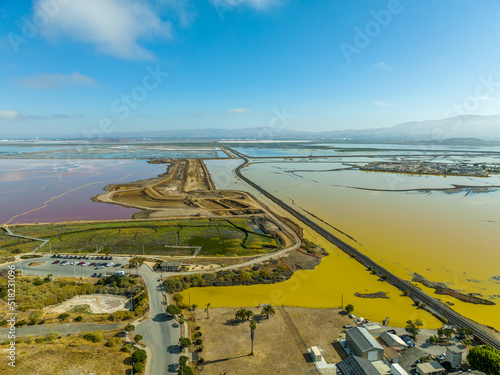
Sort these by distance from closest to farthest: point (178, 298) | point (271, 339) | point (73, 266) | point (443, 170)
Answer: point (271, 339)
point (178, 298)
point (73, 266)
point (443, 170)

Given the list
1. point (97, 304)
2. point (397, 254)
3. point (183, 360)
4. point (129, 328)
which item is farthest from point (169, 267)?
point (397, 254)

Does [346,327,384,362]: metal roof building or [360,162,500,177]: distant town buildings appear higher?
[360,162,500,177]: distant town buildings

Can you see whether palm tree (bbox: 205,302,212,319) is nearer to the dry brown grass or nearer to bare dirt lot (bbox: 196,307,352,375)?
bare dirt lot (bbox: 196,307,352,375)

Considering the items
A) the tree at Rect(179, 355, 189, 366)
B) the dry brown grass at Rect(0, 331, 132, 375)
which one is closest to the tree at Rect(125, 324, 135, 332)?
the dry brown grass at Rect(0, 331, 132, 375)

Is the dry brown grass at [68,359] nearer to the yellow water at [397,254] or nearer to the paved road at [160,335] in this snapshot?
the paved road at [160,335]

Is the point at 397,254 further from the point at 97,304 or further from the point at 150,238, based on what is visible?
the point at 150,238


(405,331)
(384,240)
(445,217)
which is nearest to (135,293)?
(405,331)

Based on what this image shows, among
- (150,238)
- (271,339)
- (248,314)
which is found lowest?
(271,339)

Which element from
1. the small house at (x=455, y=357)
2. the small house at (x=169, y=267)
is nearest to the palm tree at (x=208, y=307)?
the small house at (x=169, y=267)
